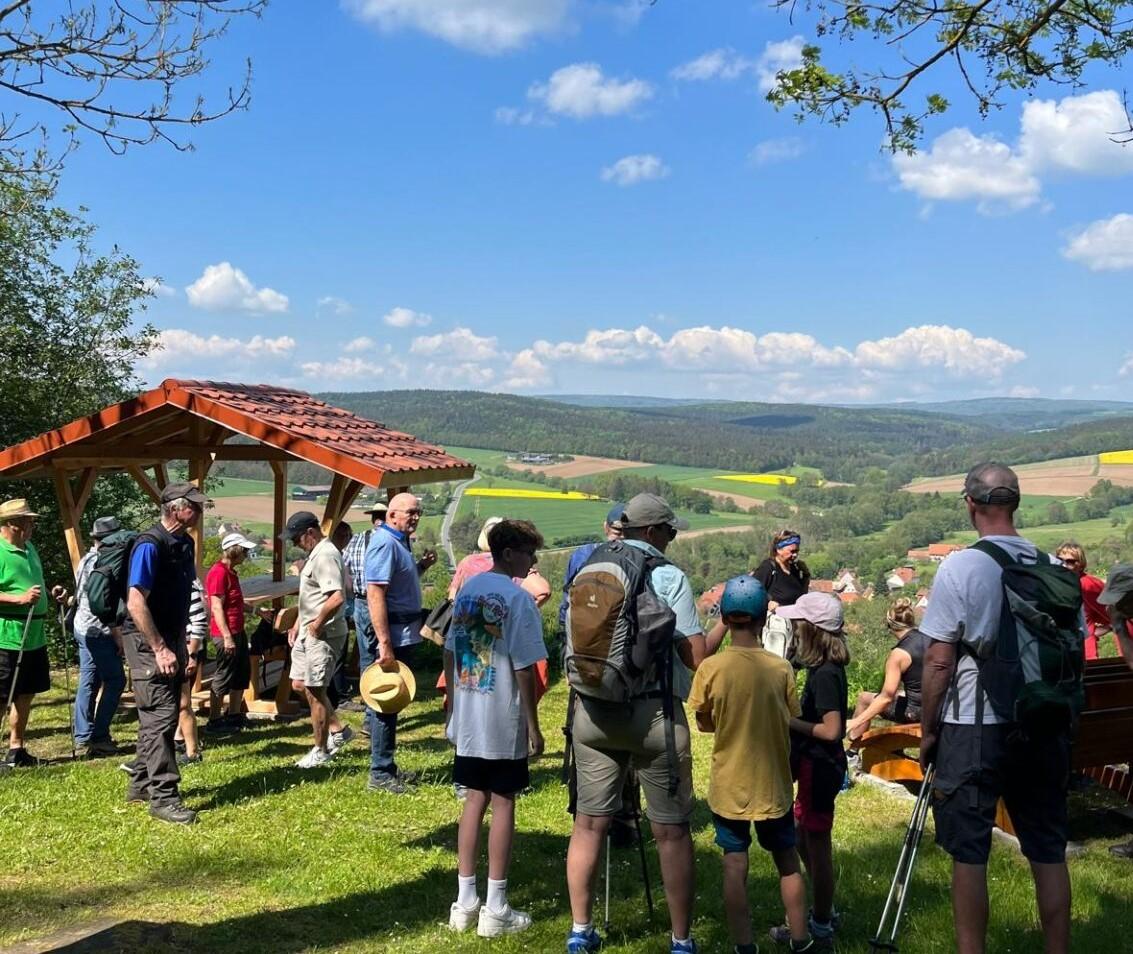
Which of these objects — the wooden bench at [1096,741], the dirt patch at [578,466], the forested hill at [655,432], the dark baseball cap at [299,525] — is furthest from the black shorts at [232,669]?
the dirt patch at [578,466]

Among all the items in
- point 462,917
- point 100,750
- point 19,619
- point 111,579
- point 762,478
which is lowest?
point 762,478

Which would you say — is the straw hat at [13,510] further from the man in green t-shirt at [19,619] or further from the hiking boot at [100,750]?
the hiking boot at [100,750]

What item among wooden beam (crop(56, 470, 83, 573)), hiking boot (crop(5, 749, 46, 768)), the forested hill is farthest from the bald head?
the forested hill

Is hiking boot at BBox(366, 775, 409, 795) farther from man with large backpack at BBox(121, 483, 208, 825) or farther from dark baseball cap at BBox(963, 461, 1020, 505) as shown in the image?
dark baseball cap at BBox(963, 461, 1020, 505)

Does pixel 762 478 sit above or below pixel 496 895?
below

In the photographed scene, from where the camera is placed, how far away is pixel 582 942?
3.63m

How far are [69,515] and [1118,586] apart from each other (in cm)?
867

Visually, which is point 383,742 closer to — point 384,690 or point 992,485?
point 384,690

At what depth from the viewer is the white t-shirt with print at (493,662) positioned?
3930mm

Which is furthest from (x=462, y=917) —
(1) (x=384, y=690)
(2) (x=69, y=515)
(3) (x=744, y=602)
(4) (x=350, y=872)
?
(2) (x=69, y=515)

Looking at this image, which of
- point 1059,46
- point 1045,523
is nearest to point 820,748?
point 1059,46

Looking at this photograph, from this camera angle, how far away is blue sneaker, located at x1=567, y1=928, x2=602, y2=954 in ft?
11.9

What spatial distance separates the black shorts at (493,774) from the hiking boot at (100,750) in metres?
4.13

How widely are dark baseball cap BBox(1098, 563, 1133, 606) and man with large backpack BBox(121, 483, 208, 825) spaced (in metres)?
4.65
